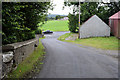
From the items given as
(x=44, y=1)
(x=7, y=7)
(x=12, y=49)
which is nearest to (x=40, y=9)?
(x=44, y=1)

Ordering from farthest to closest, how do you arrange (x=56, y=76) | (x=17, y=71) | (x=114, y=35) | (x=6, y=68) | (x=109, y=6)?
(x=114, y=35), (x=109, y=6), (x=17, y=71), (x=56, y=76), (x=6, y=68)

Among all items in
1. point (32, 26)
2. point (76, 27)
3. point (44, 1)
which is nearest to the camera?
point (44, 1)

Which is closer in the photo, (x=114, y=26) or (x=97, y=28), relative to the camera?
(x=114, y=26)

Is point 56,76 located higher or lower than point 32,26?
lower

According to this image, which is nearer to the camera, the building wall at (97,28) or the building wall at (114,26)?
the building wall at (114,26)

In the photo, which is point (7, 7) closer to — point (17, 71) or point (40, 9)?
point (17, 71)

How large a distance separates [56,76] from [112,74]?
2.39 meters

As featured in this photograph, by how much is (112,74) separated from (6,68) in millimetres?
4346

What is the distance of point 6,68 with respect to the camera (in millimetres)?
5832

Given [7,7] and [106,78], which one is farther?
[7,7]

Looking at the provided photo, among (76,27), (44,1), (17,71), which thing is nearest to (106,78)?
(17,71)

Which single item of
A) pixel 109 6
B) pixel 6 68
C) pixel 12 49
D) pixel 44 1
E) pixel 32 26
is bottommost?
pixel 6 68

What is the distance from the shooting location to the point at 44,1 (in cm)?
1155

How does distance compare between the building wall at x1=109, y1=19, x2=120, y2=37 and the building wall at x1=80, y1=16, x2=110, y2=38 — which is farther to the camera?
the building wall at x1=80, y1=16, x2=110, y2=38
